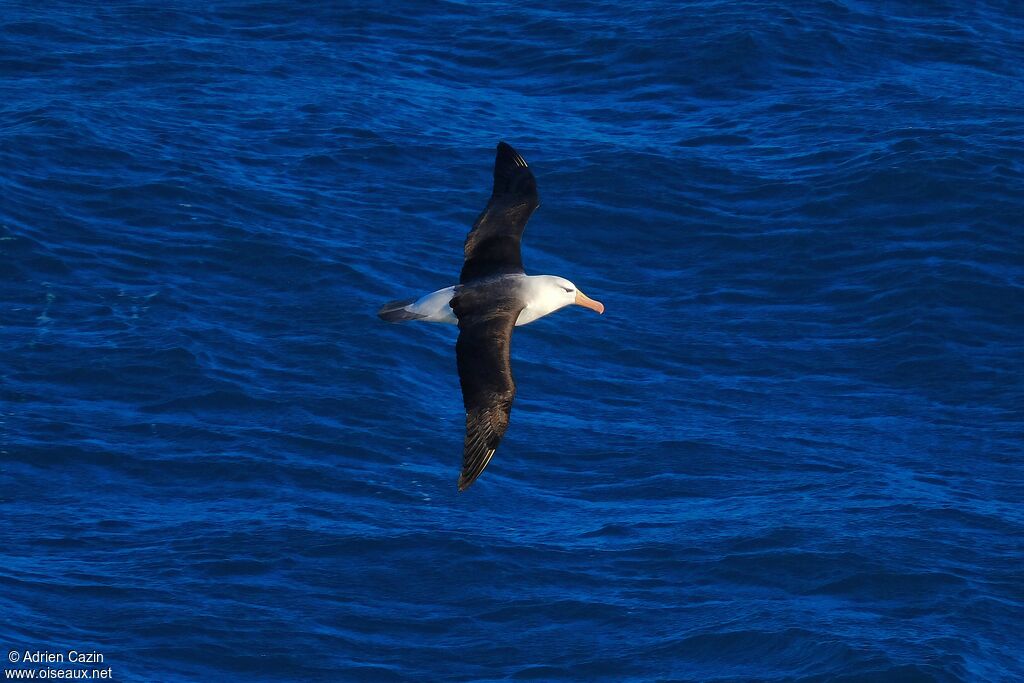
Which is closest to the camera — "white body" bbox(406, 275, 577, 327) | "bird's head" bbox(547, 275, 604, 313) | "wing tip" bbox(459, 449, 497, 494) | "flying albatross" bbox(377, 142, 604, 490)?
"wing tip" bbox(459, 449, 497, 494)

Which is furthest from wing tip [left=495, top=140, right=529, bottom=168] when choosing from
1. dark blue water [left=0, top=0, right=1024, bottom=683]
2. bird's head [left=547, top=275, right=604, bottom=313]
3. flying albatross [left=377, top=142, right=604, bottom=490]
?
dark blue water [left=0, top=0, right=1024, bottom=683]

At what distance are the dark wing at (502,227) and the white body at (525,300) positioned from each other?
361 millimetres

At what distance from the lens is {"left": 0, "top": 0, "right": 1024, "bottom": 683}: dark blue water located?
27547 millimetres

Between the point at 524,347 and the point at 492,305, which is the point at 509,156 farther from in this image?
the point at 524,347

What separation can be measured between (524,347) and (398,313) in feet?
39.7

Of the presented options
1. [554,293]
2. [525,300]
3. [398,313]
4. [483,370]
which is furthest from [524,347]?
[483,370]

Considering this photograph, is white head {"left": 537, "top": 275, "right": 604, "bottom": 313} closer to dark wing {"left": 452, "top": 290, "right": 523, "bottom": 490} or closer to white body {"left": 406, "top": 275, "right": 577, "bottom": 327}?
white body {"left": 406, "top": 275, "right": 577, "bottom": 327}

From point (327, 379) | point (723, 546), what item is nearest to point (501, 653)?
point (723, 546)

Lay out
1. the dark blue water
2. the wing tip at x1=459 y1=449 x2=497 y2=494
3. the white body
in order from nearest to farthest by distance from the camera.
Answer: the wing tip at x1=459 y1=449 x2=497 y2=494, the white body, the dark blue water

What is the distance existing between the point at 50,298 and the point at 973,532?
1593 cm

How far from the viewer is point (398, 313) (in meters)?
21.4

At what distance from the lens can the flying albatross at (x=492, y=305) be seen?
1936 centimetres

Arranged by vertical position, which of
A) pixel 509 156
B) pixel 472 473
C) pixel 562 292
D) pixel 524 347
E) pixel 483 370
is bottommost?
pixel 524 347

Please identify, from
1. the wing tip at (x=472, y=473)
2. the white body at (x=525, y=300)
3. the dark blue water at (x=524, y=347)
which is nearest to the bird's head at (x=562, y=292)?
the white body at (x=525, y=300)
